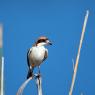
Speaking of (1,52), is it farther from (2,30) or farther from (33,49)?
(33,49)

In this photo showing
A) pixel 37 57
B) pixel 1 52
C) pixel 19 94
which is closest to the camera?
pixel 19 94

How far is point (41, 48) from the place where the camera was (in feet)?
3.22

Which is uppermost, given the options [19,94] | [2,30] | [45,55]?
[2,30]

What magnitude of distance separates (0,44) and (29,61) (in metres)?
0.40

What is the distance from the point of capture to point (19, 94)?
1.93 feet

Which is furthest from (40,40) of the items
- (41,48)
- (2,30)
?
(2,30)

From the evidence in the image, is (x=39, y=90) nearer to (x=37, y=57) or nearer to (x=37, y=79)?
(x=37, y=79)

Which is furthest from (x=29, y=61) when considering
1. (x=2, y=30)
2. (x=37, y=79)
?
(x=2, y=30)

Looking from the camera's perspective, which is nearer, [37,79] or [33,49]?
[37,79]

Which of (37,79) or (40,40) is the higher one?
(40,40)

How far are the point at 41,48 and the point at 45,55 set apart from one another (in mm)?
40

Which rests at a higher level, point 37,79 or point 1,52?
point 1,52

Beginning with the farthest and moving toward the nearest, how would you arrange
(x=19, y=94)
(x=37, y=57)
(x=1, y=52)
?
(x=1, y=52) < (x=37, y=57) < (x=19, y=94)

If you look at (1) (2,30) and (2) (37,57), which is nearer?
(2) (37,57)
